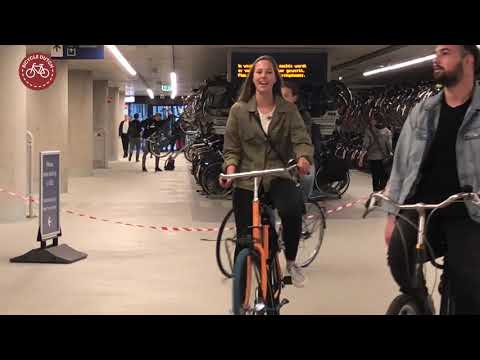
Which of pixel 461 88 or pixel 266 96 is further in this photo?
pixel 266 96

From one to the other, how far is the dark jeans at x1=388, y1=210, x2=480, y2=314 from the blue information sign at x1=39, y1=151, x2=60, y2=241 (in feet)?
14.3

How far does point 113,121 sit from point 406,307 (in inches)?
1033

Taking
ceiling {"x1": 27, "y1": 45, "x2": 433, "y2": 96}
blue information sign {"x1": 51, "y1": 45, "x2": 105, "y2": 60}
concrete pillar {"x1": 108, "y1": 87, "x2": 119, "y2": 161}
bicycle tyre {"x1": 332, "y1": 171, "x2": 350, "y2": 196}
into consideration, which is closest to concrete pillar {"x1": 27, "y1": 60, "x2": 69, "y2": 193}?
ceiling {"x1": 27, "y1": 45, "x2": 433, "y2": 96}

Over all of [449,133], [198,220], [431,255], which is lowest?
[198,220]

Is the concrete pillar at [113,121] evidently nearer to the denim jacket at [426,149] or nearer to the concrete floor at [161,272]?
the concrete floor at [161,272]

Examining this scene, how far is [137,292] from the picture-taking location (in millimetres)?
5512

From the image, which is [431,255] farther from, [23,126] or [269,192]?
[23,126]

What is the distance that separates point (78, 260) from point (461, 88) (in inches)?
179

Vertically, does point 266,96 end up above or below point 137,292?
above

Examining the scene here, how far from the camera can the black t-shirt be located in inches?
124

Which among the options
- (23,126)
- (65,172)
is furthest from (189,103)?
(23,126)

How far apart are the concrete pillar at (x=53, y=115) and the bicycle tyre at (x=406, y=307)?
38.2 feet

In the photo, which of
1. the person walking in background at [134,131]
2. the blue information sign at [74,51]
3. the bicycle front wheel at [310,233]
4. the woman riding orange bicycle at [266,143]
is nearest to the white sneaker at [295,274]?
the woman riding orange bicycle at [266,143]

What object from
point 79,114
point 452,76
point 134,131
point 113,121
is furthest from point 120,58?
point 452,76
